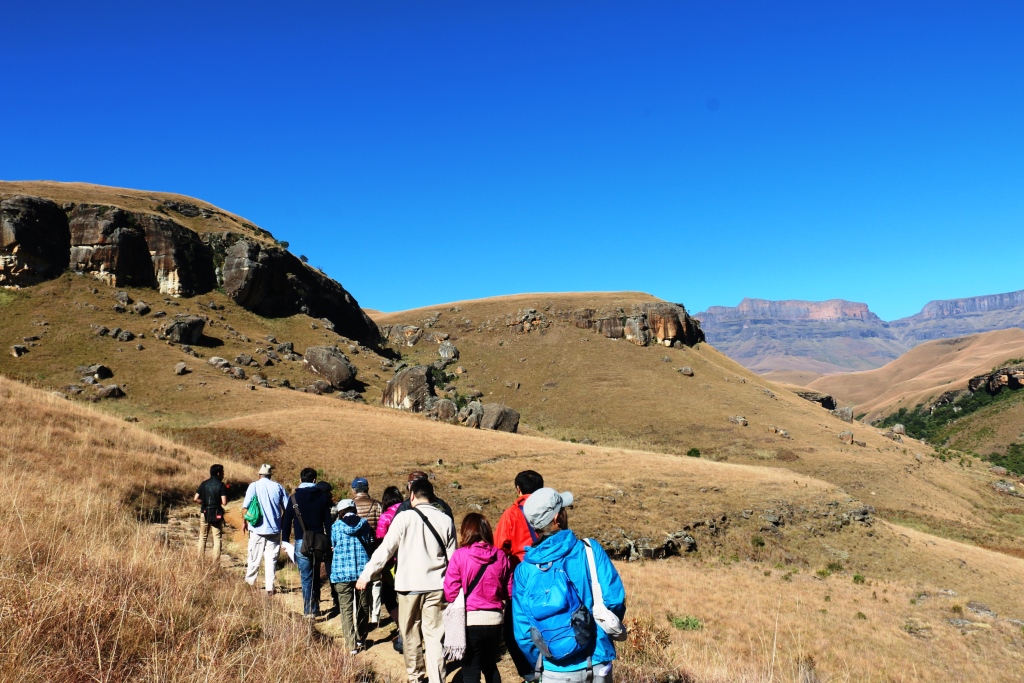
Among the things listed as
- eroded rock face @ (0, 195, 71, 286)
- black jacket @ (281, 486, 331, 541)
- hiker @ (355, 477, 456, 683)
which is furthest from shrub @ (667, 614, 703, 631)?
eroded rock face @ (0, 195, 71, 286)

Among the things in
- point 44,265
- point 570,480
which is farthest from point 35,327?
point 570,480

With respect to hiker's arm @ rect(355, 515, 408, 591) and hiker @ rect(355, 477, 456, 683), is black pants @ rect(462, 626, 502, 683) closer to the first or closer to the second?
hiker @ rect(355, 477, 456, 683)

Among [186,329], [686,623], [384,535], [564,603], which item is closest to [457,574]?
[564,603]

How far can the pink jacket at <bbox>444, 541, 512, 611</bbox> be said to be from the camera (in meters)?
5.40

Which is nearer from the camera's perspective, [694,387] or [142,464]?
[142,464]

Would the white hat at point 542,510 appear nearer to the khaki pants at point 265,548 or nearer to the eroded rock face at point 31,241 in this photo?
the khaki pants at point 265,548

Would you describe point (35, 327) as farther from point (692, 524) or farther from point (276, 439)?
point (692, 524)

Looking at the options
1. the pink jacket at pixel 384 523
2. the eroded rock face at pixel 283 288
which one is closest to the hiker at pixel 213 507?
the pink jacket at pixel 384 523

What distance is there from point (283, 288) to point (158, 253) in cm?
1498

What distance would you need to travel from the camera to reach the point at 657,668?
7406 millimetres

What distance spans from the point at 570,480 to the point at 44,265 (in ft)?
191

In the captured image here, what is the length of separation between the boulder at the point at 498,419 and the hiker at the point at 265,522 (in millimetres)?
40289

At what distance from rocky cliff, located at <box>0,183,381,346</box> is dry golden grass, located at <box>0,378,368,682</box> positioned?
61403 millimetres

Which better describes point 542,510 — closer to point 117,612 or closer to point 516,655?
point 516,655
